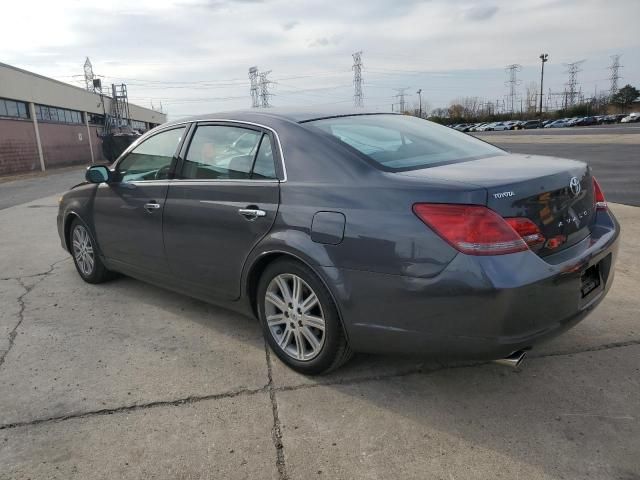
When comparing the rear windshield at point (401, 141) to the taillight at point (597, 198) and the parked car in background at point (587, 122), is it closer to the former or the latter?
the taillight at point (597, 198)

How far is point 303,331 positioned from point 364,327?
49 centimetres

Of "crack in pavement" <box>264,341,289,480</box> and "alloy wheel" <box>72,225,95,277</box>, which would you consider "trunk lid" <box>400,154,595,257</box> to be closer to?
"crack in pavement" <box>264,341,289,480</box>

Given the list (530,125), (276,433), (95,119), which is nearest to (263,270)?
(276,433)

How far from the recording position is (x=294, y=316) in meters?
3.10

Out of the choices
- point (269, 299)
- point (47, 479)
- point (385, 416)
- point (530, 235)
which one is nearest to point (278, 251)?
point (269, 299)

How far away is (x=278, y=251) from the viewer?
9.86 ft

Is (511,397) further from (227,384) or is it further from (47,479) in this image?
(47,479)

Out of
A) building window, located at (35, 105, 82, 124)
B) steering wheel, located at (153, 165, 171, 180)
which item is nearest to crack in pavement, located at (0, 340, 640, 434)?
steering wheel, located at (153, 165, 171, 180)

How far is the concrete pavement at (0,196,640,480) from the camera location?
2.38 m

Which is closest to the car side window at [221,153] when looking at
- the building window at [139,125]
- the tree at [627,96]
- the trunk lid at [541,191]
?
the trunk lid at [541,191]

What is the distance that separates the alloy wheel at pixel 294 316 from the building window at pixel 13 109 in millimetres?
30979

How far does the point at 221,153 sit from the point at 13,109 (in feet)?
106

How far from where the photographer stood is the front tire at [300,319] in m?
2.89

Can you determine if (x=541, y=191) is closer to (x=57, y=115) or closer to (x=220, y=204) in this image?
(x=220, y=204)
